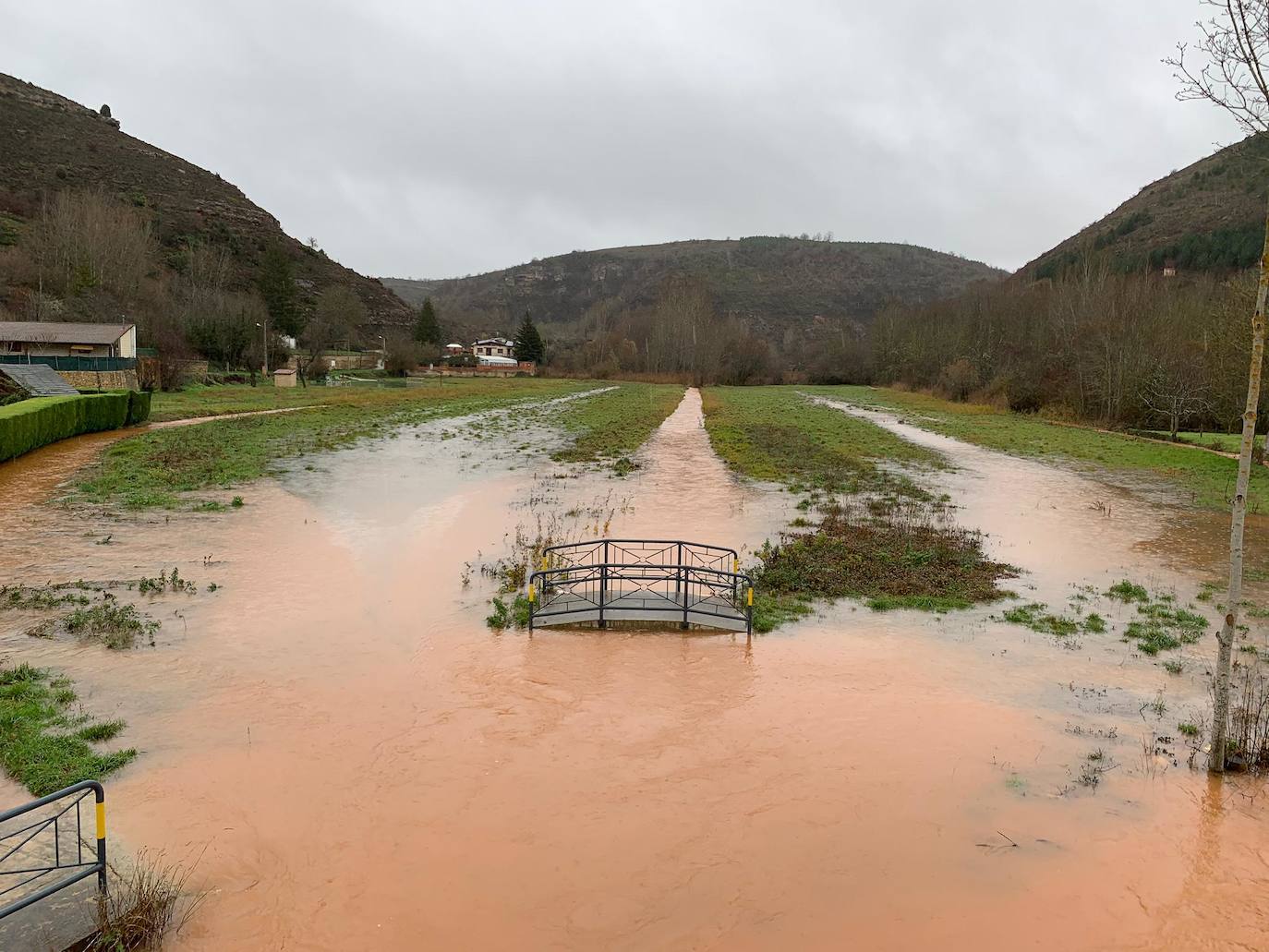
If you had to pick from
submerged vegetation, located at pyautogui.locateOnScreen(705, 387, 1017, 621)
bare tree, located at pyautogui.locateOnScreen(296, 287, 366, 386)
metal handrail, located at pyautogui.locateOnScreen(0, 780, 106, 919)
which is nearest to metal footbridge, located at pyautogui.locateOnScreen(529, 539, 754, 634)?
submerged vegetation, located at pyautogui.locateOnScreen(705, 387, 1017, 621)

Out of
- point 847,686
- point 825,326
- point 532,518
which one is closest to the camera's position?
point 847,686

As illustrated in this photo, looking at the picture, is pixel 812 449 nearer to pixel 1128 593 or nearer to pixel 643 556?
pixel 643 556

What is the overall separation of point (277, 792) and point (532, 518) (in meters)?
12.3

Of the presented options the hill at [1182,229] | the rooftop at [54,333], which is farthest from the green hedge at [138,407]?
the hill at [1182,229]

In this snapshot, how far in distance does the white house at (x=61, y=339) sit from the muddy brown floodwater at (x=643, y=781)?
39.0 m

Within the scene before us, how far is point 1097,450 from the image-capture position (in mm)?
38781

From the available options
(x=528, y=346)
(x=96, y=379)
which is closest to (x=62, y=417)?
(x=96, y=379)

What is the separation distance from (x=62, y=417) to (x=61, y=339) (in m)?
20.5

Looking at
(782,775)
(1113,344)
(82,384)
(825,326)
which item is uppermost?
(825,326)

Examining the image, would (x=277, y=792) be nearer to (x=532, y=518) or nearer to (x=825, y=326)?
(x=532, y=518)

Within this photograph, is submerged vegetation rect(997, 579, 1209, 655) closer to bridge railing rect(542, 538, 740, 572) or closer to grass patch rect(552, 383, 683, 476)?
bridge railing rect(542, 538, 740, 572)

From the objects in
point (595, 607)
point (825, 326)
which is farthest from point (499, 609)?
point (825, 326)

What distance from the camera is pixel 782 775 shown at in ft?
27.3

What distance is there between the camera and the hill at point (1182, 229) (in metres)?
77.6
